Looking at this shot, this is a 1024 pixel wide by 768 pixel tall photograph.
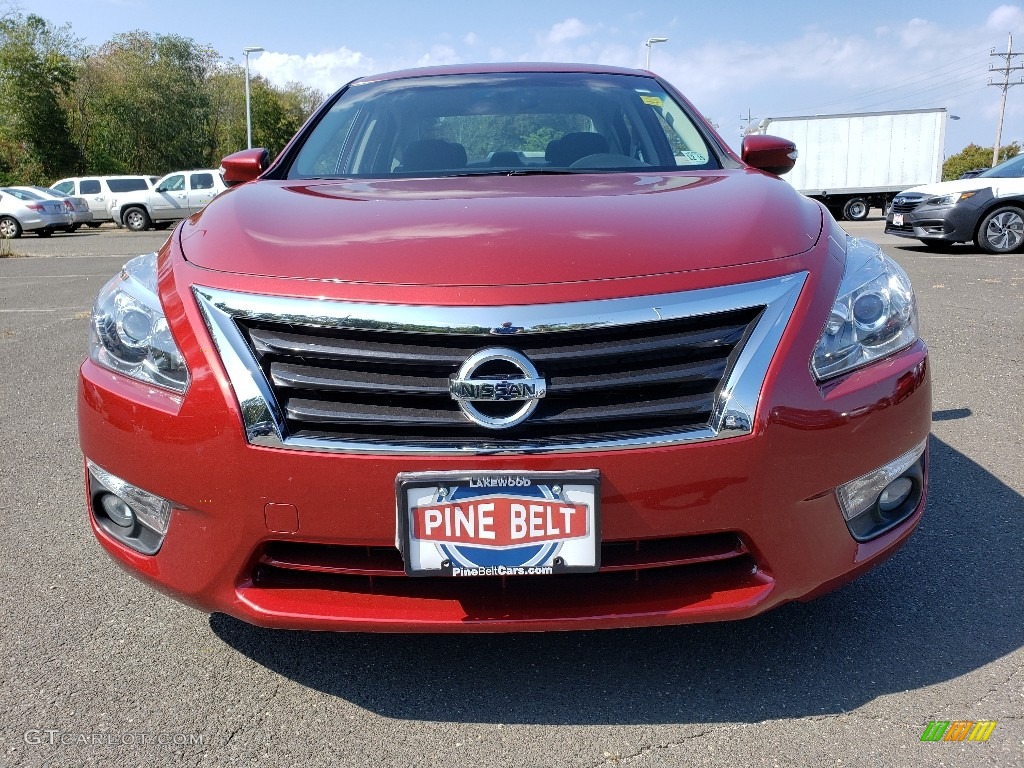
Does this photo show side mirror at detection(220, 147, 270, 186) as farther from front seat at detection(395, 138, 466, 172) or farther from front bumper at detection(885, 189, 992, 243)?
front bumper at detection(885, 189, 992, 243)

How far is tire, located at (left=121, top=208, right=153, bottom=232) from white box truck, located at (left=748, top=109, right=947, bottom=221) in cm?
1765

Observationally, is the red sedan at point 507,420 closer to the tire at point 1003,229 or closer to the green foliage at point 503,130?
the green foliage at point 503,130

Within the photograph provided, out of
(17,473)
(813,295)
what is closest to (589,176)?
(813,295)

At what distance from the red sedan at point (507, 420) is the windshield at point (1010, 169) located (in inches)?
432

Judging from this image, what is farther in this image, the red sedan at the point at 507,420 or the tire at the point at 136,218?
the tire at the point at 136,218

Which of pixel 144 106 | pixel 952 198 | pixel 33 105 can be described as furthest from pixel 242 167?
pixel 144 106

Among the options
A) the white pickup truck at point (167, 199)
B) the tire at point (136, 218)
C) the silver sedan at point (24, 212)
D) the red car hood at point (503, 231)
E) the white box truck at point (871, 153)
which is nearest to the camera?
the red car hood at point (503, 231)

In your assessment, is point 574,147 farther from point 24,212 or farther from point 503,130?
point 24,212

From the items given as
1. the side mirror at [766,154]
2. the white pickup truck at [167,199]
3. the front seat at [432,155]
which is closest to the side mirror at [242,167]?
the front seat at [432,155]

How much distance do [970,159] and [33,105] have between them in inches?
2418

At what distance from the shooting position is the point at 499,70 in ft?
10.8

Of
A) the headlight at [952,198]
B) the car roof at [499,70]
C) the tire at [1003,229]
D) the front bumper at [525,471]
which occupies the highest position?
the car roof at [499,70]

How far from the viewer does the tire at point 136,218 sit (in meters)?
23.2

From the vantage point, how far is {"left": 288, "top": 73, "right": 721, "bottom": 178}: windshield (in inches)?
109
